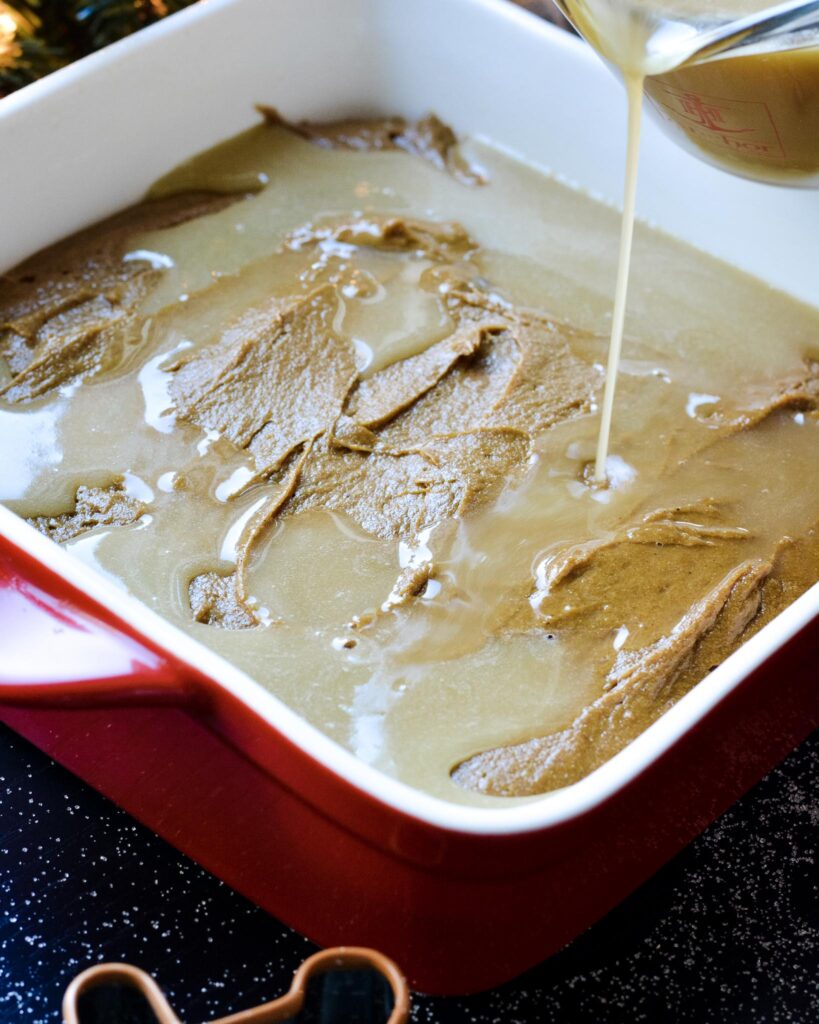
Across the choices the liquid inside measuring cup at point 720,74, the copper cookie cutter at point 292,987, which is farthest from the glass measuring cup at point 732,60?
the copper cookie cutter at point 292,987

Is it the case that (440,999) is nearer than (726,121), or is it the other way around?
(440,999)

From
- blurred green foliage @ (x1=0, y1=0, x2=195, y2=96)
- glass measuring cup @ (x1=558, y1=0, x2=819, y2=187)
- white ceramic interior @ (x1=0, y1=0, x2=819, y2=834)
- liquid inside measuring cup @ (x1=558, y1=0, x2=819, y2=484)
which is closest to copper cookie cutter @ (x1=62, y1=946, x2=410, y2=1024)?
liquid inside measuring cup @ (x1=558, y1=0, x2=819, y2=484)

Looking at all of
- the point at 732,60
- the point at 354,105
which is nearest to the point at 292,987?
the point at 732,60

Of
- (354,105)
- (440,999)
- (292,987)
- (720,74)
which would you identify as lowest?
(440,999)

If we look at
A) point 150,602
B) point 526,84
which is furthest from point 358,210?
point 150,602

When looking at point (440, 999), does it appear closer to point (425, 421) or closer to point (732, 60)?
point (425, 421)

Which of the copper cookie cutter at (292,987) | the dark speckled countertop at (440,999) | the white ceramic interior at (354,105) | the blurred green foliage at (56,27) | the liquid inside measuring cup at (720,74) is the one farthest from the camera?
the blurred green foliage at (56,27)

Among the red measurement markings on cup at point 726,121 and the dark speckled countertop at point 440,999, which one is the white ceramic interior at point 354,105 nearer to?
the red measurement markings on cup at point 726,121
